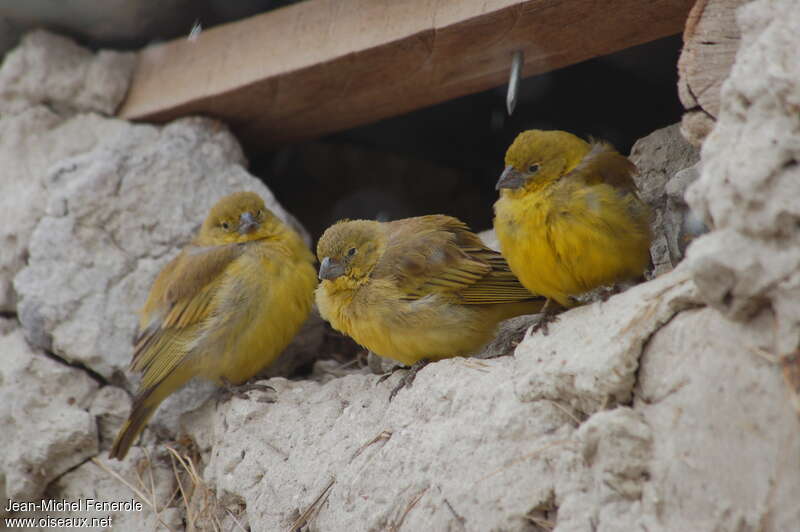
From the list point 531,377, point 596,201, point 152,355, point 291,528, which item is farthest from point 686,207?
point 152,355

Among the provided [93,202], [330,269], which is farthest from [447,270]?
[93,202]

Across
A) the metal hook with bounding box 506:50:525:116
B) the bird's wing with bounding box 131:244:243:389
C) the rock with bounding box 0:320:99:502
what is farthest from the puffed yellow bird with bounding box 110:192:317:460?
the metal hook with bounding box 506:50:525:116

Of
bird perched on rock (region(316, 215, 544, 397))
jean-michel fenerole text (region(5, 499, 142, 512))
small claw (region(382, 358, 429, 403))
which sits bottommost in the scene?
jean-michel fenerole text (region(5, 499, 142, 512))

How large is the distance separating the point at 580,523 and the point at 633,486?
0.73ft

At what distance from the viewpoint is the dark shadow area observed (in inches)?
261

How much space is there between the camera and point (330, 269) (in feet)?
15.7

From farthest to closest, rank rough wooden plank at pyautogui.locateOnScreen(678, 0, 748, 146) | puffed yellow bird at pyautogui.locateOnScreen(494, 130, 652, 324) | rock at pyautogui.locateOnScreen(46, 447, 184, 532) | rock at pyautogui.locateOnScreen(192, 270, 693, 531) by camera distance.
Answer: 1. rock at pyautogui.locateOnScreen(46, 447, 184, 532)
2. puffed yellow bird at pyautogui.locateOnScreen(494, 130, 652, 324)
3. rough wooden plank at pyautogui.locateOnScreen(678, 0, 748, 146)
4. rock at pyautogui.locateOnScreen(192, 270, 693, 531)

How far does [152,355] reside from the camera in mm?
5336

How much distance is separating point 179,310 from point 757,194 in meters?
3.43

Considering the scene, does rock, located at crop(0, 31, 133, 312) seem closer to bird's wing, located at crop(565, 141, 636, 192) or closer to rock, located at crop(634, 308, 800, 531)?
bird's wing, located at crop(565, 141, 636, 192)

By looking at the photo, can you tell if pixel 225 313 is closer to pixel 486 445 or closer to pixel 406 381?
pixel 406 381

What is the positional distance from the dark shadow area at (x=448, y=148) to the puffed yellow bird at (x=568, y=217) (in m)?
2.30

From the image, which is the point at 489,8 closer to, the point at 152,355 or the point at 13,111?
the point at 152,355

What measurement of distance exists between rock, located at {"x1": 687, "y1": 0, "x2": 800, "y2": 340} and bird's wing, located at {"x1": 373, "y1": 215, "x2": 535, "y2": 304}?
70.6 inches
